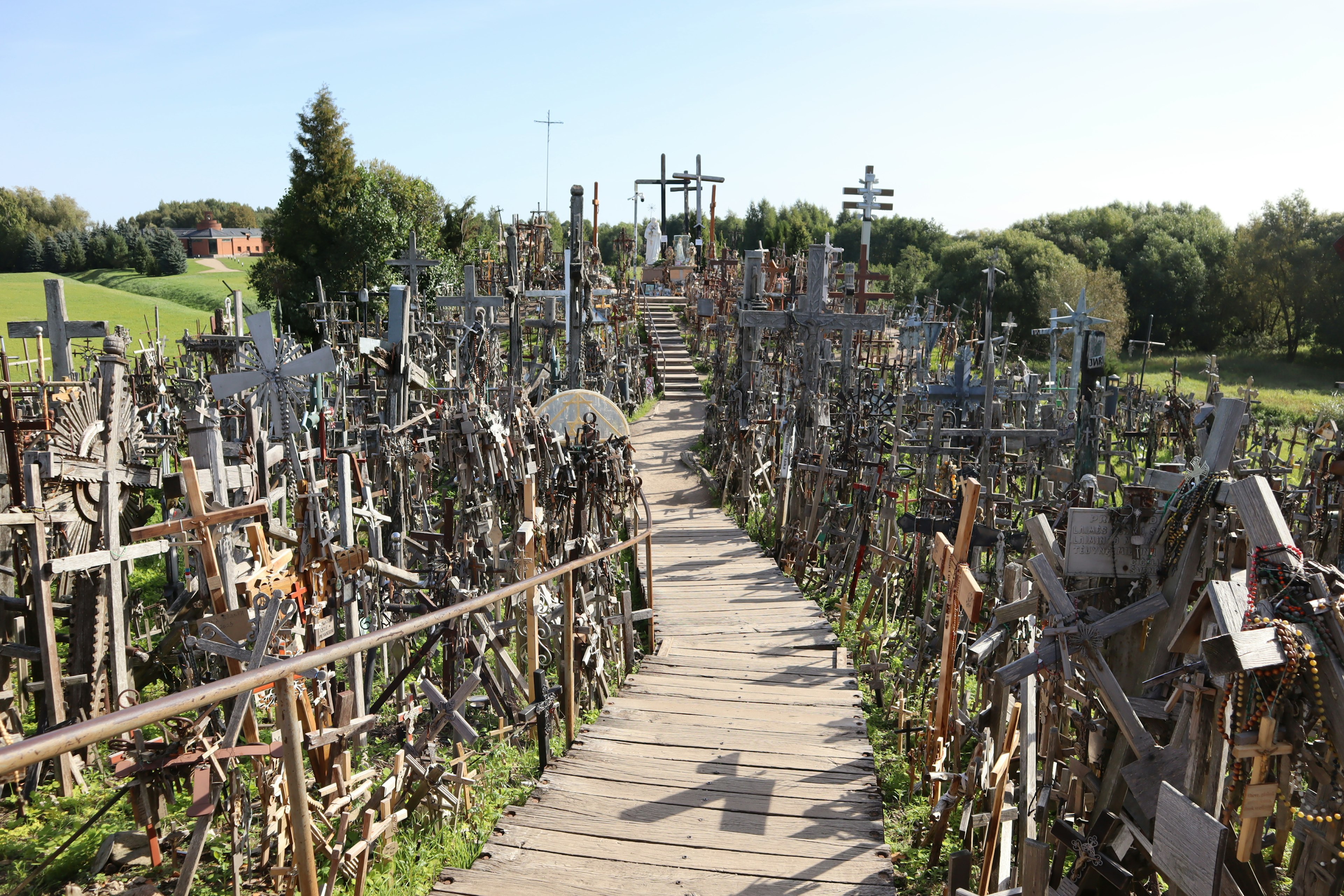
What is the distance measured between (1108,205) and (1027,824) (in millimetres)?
53421

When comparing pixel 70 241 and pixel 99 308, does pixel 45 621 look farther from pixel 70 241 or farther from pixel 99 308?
pixel 70 241

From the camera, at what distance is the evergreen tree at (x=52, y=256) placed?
54562mm

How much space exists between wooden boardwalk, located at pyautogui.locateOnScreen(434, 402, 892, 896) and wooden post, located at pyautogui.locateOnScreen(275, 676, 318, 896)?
Result: 121 centimetres

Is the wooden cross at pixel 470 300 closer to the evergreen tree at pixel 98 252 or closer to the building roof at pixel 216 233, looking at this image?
the evergreen tree at pixel 98 252

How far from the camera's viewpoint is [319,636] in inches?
184

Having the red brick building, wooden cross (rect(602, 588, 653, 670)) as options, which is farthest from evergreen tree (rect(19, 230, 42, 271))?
wooden cross (rect(602, 588, 653, 670))

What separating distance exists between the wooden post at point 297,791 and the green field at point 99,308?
1234 inches

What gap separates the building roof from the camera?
75.6 meters

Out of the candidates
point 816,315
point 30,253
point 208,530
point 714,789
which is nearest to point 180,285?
point 30,253

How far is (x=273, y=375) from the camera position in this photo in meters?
7.09

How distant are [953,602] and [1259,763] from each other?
236 centimetres

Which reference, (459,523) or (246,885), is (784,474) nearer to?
(459,523)

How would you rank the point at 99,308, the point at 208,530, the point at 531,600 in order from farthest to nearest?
the point at 99,308, the point at 531,600, the point at 208,530

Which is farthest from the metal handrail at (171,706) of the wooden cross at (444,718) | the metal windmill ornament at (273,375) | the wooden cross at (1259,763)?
the metal windmill ornament at (273,375)
